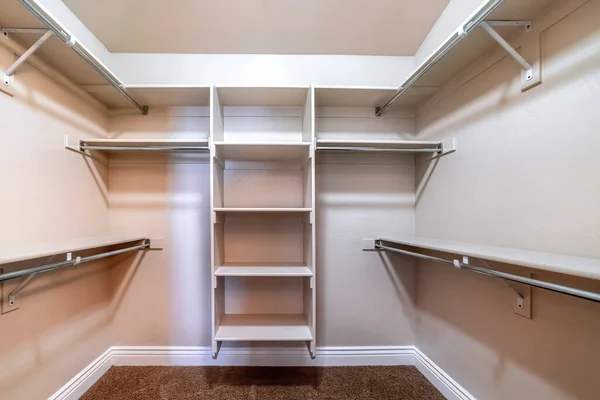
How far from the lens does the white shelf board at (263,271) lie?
1.52m

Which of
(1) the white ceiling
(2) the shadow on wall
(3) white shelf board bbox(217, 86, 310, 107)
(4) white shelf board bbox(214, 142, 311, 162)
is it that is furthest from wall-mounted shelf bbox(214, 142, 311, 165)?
(2) the shadow on wall

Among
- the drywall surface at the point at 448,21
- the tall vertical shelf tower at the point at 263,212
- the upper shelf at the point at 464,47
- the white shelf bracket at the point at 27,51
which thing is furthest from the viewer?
the tall vertical shelf tower at the point at 263,212

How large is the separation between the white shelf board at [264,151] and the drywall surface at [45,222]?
89 centimetres

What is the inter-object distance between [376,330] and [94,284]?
206cm

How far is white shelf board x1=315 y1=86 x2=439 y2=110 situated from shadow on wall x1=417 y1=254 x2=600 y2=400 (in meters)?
1.18

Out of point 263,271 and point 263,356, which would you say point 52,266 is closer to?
point 263,271

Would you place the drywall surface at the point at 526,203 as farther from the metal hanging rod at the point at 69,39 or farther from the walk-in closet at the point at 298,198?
the metal hanging rod at the point at 69,39

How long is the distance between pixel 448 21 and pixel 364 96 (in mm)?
626

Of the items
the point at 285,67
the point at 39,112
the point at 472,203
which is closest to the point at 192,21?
the point at 285,67

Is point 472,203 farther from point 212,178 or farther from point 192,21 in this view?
point 192,21

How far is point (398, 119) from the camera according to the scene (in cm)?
199

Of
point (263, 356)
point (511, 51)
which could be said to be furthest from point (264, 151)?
A: point (263, 356)

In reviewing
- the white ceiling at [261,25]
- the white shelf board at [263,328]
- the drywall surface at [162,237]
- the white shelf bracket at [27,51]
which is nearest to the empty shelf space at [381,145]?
the white ceiling at [261,25]

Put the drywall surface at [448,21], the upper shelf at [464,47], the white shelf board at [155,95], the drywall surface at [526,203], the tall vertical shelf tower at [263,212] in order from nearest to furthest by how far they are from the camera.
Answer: the drywall surface at [526,203], the upper shelf at [464,47], the drywall surface at [448,21], the white shelf board at [155,95], the tall vertical shelf tower at [263,212]
